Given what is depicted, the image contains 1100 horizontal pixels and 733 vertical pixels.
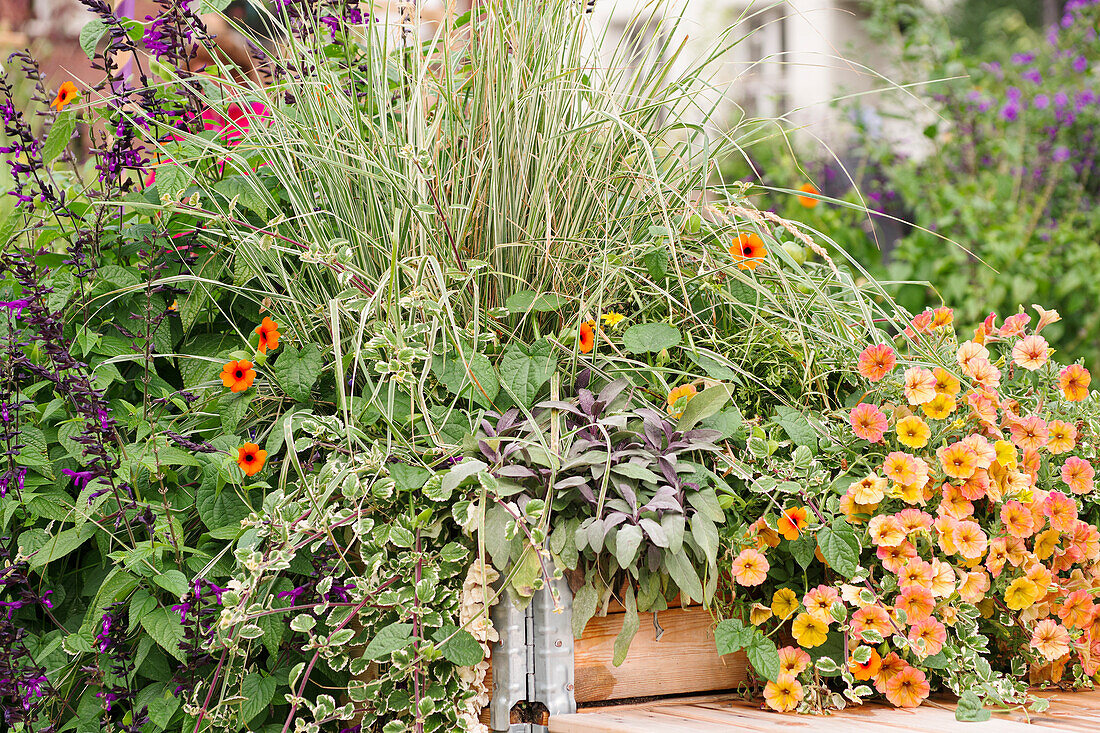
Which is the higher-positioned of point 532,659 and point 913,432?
point 913,432

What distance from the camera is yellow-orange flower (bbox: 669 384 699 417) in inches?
50.7

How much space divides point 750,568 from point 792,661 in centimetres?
14

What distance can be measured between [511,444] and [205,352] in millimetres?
586

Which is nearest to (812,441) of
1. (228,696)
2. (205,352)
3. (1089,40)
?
(228,696)

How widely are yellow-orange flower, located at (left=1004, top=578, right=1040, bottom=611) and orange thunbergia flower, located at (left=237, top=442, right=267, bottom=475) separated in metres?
1.06

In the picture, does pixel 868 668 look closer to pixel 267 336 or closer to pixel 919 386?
pixel 919 386

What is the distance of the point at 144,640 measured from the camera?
1.14 meters

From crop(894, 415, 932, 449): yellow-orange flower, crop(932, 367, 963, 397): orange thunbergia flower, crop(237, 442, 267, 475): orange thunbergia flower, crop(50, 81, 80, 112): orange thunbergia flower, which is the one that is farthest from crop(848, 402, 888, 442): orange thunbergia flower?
crop(50, 81, 80, 112): orange thunbergia flower

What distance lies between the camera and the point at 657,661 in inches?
47.5

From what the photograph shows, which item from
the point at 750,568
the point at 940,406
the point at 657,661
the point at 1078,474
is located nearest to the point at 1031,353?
the point at 1078,474

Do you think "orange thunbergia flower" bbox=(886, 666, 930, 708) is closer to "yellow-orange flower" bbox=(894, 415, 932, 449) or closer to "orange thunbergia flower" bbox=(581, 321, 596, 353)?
"yellow-orange flower" bbox=(894, 415, 932, 449)

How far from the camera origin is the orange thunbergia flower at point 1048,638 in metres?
1.24

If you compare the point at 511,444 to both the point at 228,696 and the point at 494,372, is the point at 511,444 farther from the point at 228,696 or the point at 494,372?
the point at 228,696

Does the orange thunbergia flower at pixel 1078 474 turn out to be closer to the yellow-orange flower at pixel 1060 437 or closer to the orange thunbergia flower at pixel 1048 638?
the yellow-orange flower at pixel 1060 437
